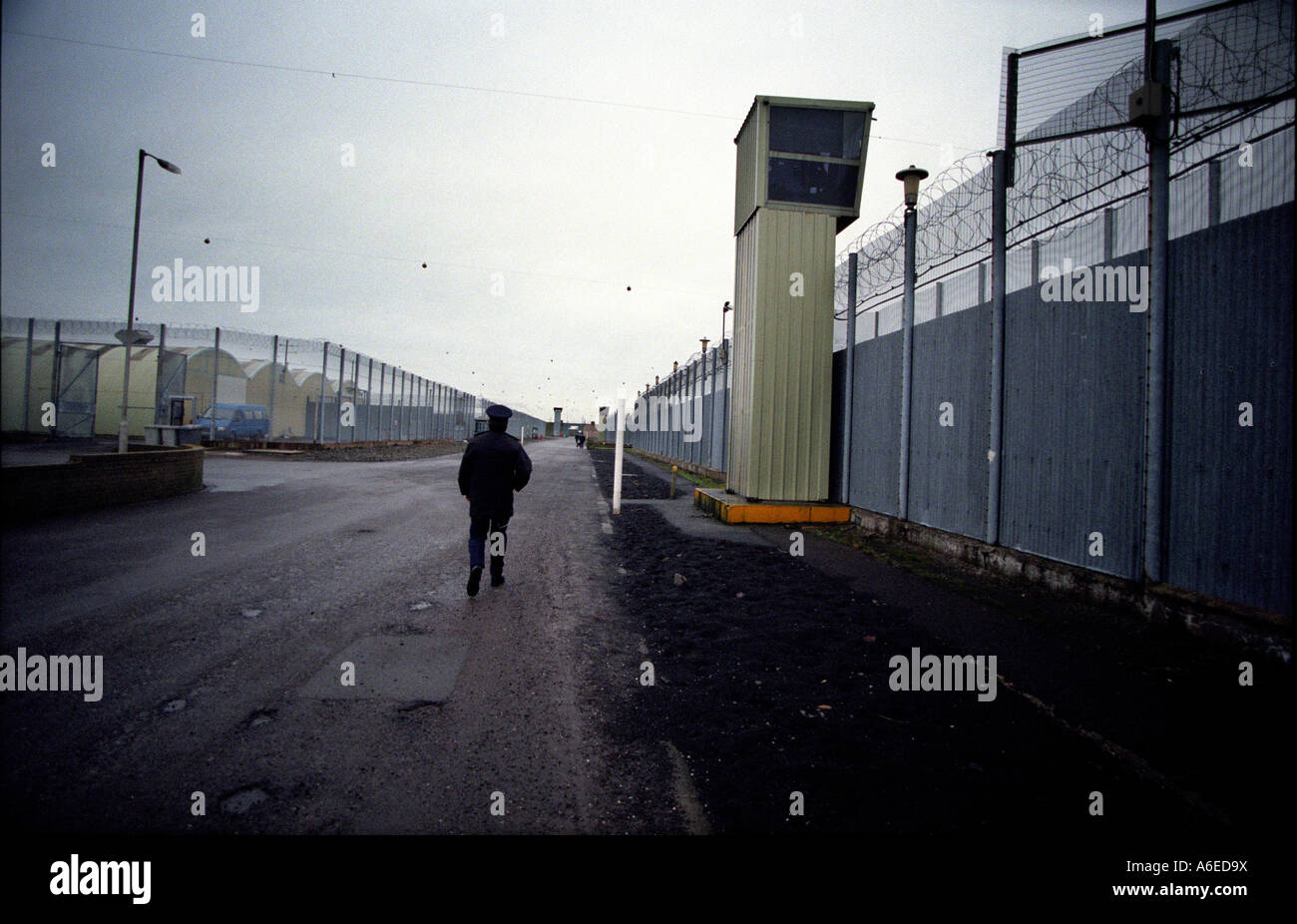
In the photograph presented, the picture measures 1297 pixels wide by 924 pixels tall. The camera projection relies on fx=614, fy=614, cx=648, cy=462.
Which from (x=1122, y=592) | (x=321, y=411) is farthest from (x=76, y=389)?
(x=1122, y=592)

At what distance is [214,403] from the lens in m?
25.5

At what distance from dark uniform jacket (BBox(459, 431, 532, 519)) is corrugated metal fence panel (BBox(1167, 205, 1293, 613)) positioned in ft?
17.6

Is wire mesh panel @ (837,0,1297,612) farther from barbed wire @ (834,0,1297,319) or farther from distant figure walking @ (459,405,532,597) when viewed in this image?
distant figure walking @ (459,405,532,597)

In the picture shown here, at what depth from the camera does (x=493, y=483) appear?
605cm

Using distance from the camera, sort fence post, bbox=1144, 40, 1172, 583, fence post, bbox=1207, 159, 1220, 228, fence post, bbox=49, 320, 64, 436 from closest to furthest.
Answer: fence post, bbox=1207, 159, 1220, 228 < fence post, bbox=1144, 40, 1172, 583 < fence post, bbox=49, 320, 64, 436

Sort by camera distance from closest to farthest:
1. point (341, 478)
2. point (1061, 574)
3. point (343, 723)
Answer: point (343, 723) → point (1061, 574) → point (341, 478)

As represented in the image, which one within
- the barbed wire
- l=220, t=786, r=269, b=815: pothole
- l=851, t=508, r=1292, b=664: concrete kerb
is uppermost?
the barbed wire

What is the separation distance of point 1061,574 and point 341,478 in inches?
636

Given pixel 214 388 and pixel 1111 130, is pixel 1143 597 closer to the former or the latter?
pixel 1111 130

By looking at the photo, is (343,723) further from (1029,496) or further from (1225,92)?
(1225,92)

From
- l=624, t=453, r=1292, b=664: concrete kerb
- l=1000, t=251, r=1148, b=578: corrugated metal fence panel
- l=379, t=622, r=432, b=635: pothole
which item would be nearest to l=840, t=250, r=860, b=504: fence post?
l=624, t=453, r=1292, b=664: concrete kerb

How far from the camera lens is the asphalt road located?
7.62 ft

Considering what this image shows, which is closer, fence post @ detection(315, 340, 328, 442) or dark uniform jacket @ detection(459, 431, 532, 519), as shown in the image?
dark uniform jacket @ detection(459, 431, 532, 519)
